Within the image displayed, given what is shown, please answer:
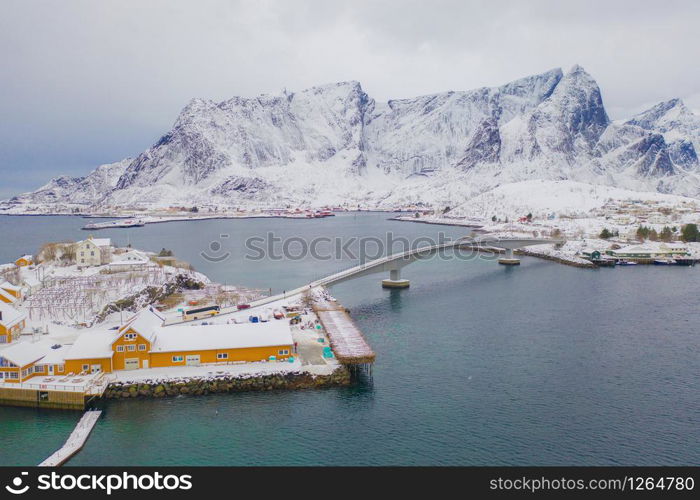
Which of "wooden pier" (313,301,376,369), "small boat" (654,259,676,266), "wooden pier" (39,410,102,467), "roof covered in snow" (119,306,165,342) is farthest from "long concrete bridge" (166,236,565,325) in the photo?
"small boat" (654,259,676,266)

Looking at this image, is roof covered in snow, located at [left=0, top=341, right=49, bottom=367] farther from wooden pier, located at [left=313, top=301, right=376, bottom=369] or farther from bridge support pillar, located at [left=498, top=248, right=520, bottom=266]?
bridge support pillar, located at [left=498, top=248, right=520, bottom=266]

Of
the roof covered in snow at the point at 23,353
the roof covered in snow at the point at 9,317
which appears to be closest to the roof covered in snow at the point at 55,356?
the roof covered in snow at the point at 23,353

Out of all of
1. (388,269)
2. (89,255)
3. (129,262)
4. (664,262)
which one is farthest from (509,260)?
(89,255)

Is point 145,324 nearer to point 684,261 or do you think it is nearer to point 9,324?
point 9,324

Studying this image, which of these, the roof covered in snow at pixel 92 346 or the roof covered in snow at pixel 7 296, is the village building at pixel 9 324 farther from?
the roof covered in snow at pixel 92 346

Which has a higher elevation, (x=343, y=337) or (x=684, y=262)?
(x=684, y=262)

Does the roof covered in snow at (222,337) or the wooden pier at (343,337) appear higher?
the roof covered in snow at (222,337)
